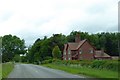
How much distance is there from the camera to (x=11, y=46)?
17162cm

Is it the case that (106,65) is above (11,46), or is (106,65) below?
below

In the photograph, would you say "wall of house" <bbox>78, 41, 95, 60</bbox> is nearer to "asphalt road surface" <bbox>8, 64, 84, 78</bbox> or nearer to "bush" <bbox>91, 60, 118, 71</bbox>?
"bush" <bbox>91, 60, 118, 71</bbox>

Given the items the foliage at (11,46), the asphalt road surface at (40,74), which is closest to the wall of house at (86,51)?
the asphalt road surface at (40,74)

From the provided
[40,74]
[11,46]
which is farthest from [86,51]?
[11,46]

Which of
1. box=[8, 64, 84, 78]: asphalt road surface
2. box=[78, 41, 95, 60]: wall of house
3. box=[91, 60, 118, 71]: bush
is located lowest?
box=[8, 64, 84, 78]: asphalt road surface

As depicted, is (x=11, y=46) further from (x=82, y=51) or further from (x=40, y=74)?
(x=40, y=74)

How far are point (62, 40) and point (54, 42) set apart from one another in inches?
135

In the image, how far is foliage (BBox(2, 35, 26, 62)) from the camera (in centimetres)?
16050

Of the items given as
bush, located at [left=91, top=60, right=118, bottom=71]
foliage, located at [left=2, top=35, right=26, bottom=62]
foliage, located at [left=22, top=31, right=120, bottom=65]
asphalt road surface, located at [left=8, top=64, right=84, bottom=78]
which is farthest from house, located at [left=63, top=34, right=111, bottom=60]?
foliage, located at [left=2, top=35, right=26, bottom=62]

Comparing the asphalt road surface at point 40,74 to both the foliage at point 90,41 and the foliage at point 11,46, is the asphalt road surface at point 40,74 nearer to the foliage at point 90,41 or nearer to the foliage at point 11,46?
the foliage at point 90,41

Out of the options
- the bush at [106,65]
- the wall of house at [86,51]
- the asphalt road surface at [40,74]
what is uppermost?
the wall of house at [86,51]

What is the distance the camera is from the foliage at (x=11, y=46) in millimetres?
160500

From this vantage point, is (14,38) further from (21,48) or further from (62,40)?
(62,40)

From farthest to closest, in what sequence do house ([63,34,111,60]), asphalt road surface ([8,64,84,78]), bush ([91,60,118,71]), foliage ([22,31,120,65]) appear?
1. foliage ([22,31,120,65])
2. house ([63,34,111,60])
3. bush ([91,60,118,71])
4. asphalt road surface ([8,64,84,78])
